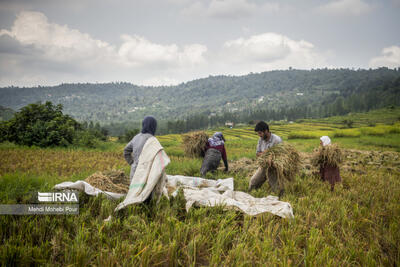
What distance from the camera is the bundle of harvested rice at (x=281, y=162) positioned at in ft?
13.4

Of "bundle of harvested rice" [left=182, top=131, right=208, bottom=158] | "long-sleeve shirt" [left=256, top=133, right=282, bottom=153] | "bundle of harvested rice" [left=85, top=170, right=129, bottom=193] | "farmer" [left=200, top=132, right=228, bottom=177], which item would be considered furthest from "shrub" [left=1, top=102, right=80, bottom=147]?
"long-sleeve shirt" [left=256, top=133, right=282, bottom=153]

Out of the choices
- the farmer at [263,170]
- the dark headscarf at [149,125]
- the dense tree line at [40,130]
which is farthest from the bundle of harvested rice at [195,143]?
the dense tree line at [40,130]

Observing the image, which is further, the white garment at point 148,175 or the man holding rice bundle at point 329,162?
the man holding rice bundle at point 329,162

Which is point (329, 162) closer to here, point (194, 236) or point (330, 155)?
point (330, 155)

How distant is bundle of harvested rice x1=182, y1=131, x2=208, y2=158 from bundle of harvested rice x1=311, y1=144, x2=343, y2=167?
13.8 ft

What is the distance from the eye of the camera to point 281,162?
13.3 ft

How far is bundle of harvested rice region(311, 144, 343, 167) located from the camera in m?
4.69

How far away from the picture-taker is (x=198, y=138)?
8445 mm

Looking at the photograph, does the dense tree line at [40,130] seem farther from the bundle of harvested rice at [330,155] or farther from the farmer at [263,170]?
the bundle of harvested rice at [330,155]

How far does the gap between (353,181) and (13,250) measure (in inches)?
254

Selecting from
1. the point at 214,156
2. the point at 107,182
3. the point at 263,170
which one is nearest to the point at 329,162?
the point at 263,170

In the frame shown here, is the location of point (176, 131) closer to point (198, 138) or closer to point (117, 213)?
point (198, 138)

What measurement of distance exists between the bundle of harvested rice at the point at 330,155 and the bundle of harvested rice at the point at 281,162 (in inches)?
34.8

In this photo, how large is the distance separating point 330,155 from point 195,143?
194 inches
